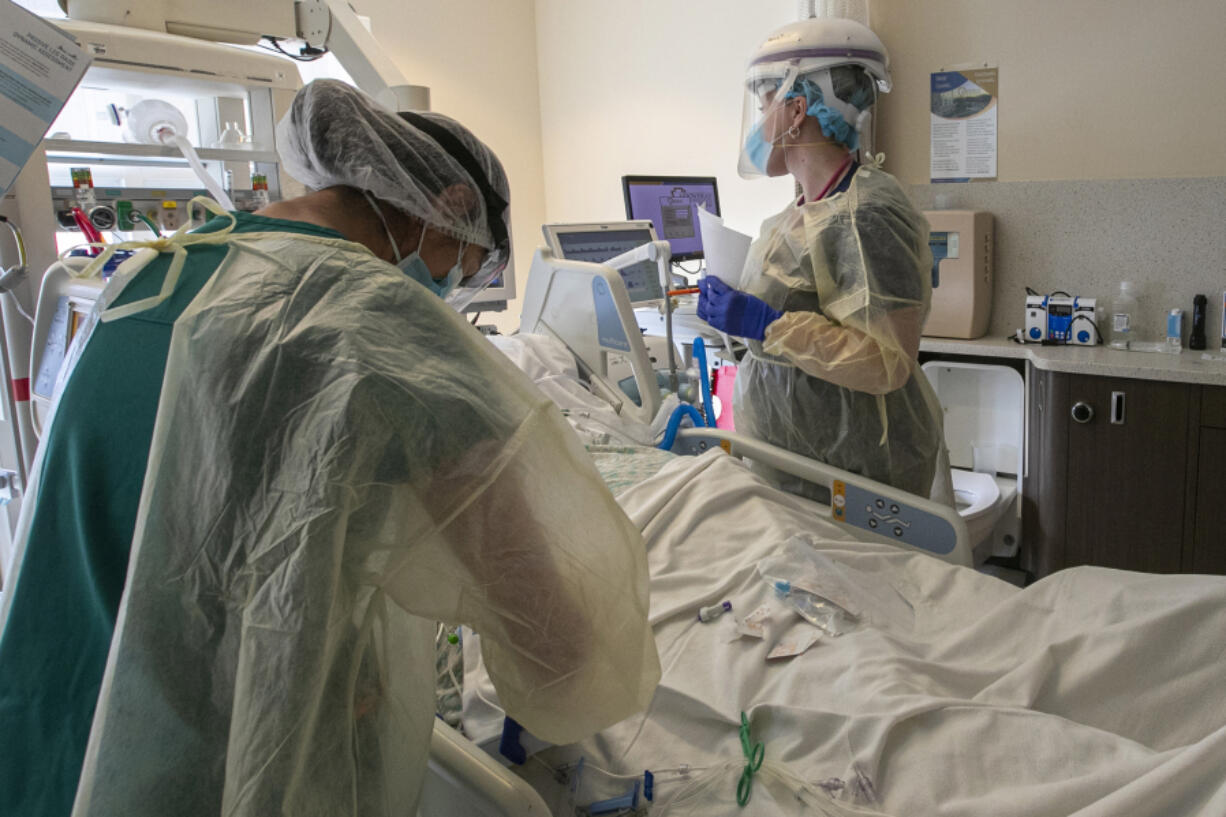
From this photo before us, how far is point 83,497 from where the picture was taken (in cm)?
72

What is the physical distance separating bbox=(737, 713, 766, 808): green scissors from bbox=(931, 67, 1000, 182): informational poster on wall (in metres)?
2.77

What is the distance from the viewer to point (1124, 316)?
284 cm

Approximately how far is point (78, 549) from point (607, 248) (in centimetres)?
196

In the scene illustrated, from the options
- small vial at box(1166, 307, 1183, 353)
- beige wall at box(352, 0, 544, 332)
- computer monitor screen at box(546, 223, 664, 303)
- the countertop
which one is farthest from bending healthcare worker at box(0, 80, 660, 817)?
beige wall at box(352, 0, 544, 332)

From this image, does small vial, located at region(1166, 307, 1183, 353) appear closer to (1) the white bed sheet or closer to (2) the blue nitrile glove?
(2) the blue nitrile glove

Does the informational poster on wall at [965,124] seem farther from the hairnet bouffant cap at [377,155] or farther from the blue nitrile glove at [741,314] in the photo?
the hairnet bouffant cap at [377,155]

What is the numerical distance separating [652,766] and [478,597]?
1.31 feet

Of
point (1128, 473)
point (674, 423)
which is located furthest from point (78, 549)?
point (1128, 473)

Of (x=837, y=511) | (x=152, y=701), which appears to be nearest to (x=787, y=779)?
(x=152, y=701)

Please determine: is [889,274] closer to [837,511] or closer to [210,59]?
[837,511]

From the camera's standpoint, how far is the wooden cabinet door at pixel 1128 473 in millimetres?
2457

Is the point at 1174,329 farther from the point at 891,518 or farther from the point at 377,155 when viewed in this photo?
the point at 377,155

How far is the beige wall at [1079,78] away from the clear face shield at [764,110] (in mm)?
1529

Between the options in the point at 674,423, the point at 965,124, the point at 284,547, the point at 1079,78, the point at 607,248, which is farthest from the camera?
the point at 965,124
